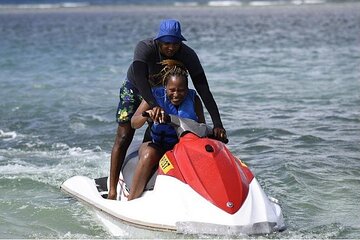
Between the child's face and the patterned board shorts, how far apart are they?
2.10 ft

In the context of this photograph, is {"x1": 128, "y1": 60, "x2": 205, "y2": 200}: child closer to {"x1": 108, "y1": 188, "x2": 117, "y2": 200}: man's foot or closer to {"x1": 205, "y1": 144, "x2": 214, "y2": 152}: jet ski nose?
{"x1": 205, "y1": 144, "x2": 214, "y2": 152}: jet ski nose

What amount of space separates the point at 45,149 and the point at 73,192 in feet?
9.84

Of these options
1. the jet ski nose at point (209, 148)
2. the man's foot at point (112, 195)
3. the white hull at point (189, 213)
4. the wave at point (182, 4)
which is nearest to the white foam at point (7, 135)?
the man's foot at point (112, 195)

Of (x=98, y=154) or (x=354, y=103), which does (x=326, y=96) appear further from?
(x=98, y=154)

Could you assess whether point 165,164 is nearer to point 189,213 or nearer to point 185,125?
point 185,125

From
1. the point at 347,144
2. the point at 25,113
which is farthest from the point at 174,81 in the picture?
the point at 25,113

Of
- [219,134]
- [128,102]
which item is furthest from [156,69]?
[219,134]

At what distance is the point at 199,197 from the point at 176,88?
2.97ft

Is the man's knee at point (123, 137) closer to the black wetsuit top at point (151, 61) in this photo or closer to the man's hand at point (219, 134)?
the black wetsuit top at point (151, 61)

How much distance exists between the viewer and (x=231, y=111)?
13242mm

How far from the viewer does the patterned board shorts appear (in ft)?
22.9

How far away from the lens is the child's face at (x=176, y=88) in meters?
6.32

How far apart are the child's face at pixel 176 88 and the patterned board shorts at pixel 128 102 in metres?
0.64

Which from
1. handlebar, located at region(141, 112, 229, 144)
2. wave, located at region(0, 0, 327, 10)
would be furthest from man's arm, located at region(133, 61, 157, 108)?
wave, located at region(0, 0, 327, 10)
